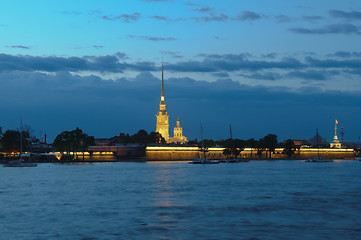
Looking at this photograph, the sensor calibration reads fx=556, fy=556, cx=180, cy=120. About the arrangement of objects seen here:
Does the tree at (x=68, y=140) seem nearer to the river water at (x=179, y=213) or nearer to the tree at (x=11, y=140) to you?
the tree at (x=11, y=140)

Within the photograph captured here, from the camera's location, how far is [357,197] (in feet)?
188

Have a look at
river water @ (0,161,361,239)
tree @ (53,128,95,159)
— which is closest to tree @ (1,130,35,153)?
tree @ (53,128,95,159)

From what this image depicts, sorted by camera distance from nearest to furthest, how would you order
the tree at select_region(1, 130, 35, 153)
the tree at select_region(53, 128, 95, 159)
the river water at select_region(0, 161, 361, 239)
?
the river water at select_region(0, 161, 361, 239), the tree at select_region(1, 130, 35, 153), the tree at select_region(53, 128, 95, 159)

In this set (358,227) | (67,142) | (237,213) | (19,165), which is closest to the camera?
(358,227)

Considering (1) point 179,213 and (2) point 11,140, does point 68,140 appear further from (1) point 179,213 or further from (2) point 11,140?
(1) point 179,213

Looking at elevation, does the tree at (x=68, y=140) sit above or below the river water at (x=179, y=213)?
above

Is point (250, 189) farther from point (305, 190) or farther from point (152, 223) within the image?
point (152, 223)

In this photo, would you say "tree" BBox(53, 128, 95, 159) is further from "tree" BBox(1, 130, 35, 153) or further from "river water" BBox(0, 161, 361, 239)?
"river water" BBox(0, 161, 361, 239)

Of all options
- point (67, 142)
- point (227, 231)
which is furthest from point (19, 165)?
point (227, 231)

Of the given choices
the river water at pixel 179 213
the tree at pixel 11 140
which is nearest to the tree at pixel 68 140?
the tree at pixel 11 140

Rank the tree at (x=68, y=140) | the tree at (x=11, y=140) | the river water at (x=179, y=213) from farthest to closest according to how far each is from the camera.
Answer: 1. the tree at (x=68, y=140)
2. the tree at (x=11, y=140)
3. the river water at (x=179, y=213)

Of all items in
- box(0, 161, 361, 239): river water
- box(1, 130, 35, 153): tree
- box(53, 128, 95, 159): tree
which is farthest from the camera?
box(53, 128, 95, 159): tree

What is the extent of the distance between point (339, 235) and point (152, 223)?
12.5 meters

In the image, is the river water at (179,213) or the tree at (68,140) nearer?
the river water at (179,213)
